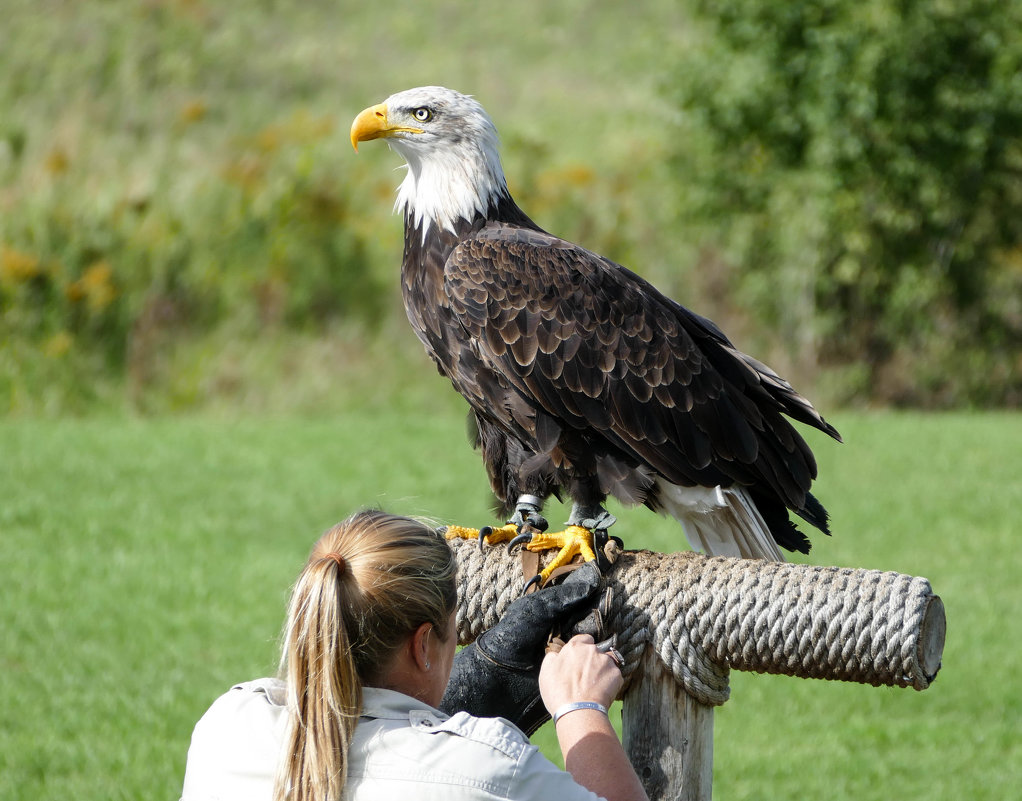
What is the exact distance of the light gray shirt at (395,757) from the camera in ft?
6.02

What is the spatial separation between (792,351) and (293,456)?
627 cm

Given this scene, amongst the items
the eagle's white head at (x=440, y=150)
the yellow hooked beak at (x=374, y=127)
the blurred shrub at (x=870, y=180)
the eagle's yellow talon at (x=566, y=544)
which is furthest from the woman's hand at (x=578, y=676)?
the blurred shrub at (x=870, y=180)

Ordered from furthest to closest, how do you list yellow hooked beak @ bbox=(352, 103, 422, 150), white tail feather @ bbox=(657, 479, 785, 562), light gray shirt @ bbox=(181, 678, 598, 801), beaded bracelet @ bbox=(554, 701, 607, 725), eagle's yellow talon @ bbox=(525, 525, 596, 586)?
yellow hooked beak @ bbox=(352, 103, 422, 150)
white tail feather @ bbox=(657, 479, 785, 562)
eagle's yellow talon @ bbox=(525, 525, 596, 586)
beaded bracelet @ bbox=(554, 701, 607, 725)
light gray shirt @ bbox=(181, 678, 598, 801)

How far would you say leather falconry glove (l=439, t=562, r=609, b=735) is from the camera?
2455mm

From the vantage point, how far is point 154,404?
11945 mm

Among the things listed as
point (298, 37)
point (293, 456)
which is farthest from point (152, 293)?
point (298, 37)

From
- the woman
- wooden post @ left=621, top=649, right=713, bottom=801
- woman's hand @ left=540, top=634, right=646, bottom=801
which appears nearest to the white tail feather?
wooden post @ left=621, top=649, right=713, bottom=801

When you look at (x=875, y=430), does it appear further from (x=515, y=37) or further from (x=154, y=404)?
(x=515, y=37)

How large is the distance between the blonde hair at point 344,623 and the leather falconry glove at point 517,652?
16.0 inches

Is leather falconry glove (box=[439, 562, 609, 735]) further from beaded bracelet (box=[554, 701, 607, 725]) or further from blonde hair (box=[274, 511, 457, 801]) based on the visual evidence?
blonde hair (box=[274, 511, 457, 801])

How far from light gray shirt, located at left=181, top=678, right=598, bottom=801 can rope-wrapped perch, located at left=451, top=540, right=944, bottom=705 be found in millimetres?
603

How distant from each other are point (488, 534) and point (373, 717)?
4.30 ft

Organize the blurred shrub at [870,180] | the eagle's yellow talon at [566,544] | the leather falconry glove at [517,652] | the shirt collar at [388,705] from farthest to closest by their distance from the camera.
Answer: the blurred shrub at [870,180], the eagle's yellow talon at [566,544], the leather falconry glove at [517,652], the shirt collar at [388,705]

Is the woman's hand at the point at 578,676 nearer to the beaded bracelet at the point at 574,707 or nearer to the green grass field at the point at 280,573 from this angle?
the beaded bracelet at the point at 574,707
